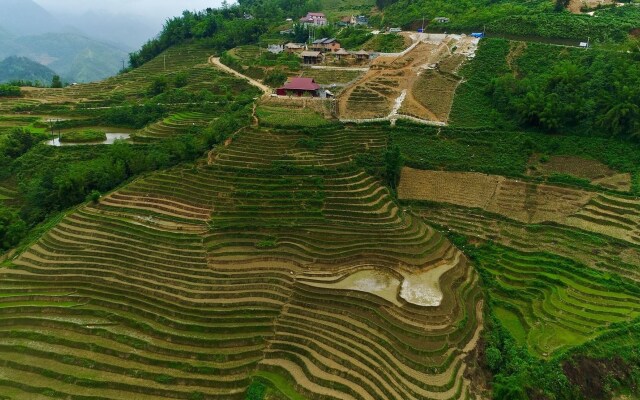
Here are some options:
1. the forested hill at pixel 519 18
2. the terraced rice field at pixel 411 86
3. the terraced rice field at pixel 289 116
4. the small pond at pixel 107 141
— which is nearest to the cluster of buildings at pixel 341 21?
the forested hill at pixel 519 18

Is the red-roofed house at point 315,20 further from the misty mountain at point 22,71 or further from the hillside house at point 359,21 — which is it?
the misty mountain at point 22,71

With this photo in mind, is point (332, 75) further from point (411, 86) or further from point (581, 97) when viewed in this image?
point (581, 97)

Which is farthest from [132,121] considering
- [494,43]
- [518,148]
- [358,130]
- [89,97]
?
[494,43]

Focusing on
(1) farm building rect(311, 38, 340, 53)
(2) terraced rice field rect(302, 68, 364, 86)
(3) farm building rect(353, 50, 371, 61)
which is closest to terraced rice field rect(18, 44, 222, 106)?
(2) terraced rice field rect(302, 68, 364, 86)

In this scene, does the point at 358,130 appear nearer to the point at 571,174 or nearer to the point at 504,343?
the point at 571,174

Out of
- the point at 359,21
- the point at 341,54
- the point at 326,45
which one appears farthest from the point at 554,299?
the point at 359,21
